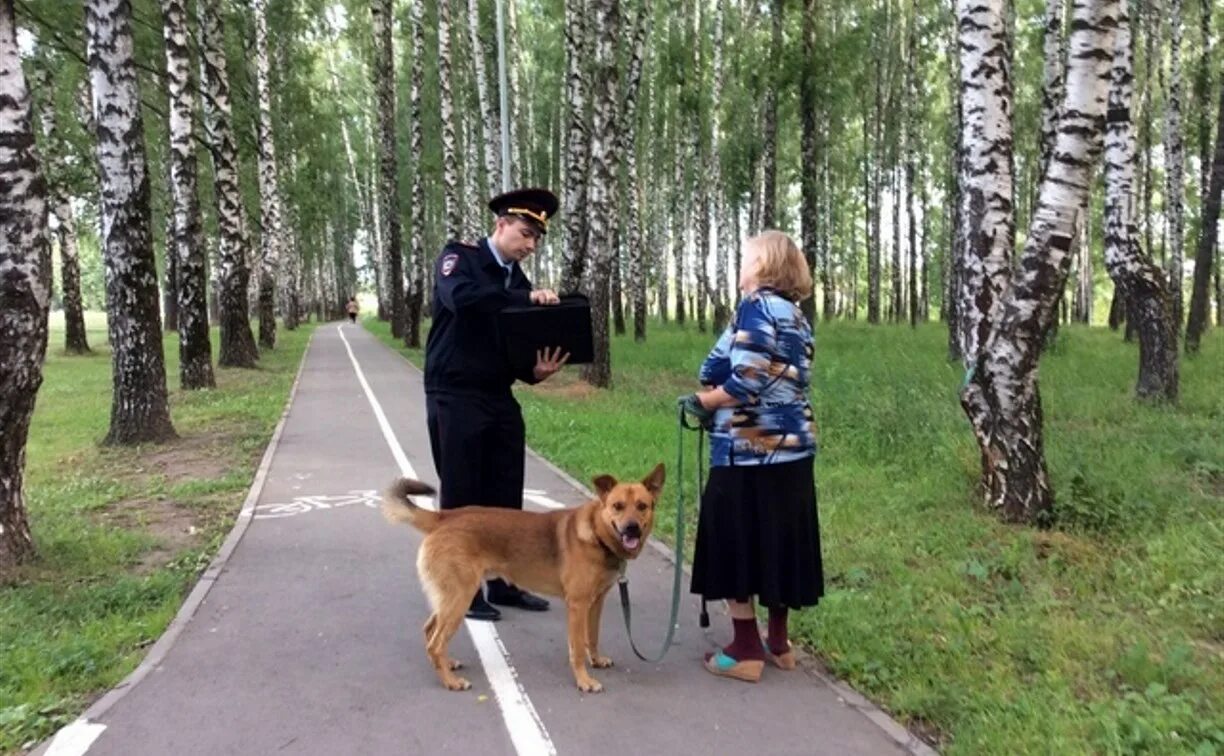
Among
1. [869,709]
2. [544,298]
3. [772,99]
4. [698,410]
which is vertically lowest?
[869,709]

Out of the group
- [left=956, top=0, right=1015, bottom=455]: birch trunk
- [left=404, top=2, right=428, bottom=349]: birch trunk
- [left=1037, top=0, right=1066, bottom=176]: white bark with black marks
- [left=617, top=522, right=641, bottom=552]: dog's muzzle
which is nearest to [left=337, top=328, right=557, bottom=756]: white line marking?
[left=617, top=522, right=641, bottom=552]: dog's muzzle

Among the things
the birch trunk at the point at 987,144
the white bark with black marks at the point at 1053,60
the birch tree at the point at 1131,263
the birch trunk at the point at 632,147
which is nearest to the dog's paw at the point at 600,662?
the birch trunk at the point at 987,144

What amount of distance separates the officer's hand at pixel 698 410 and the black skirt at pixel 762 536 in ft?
0.80

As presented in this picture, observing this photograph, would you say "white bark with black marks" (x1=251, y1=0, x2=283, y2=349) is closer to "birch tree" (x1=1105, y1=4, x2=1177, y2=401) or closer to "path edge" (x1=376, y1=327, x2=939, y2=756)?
"birch tree" (x1=1105, y1=4, x2=1177, y2=401)

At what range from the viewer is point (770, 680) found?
4.81m

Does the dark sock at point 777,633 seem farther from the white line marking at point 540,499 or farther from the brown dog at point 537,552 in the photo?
the white line marking at point 540,499

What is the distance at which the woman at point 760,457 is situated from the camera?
14.9ft

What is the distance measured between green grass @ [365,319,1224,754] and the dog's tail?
219 centimetres

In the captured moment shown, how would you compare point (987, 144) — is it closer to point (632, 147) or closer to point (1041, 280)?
point (1041, 280)

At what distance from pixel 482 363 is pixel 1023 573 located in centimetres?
368

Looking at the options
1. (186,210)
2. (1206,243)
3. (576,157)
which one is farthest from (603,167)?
(1206,243)

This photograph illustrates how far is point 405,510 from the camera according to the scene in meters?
4.84

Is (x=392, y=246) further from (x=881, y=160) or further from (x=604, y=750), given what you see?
(x=604, y=750)

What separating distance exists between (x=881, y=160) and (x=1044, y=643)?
34421 millimetres
